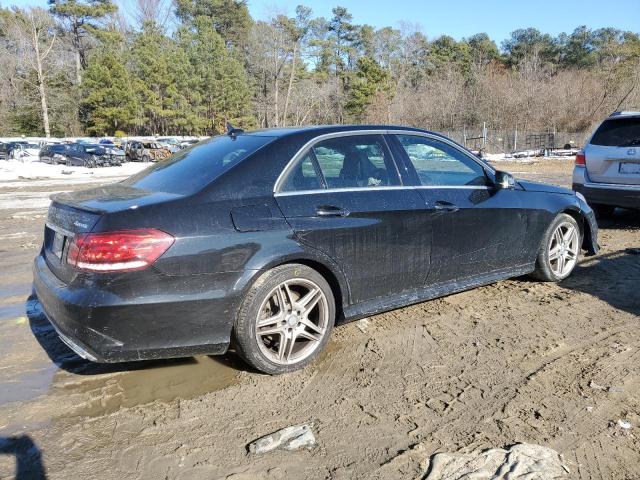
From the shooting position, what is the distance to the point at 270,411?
299 cm

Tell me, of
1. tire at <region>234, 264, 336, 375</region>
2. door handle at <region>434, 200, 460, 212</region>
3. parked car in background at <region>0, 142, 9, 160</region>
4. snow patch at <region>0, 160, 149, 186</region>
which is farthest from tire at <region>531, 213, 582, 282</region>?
parked car in background at <region>0, 142, 9, 160</region>

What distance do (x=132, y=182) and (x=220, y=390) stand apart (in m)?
1.66

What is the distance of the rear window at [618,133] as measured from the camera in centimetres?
723

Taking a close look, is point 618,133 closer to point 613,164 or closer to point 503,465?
point 613,164

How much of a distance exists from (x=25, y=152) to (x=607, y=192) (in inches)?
1306

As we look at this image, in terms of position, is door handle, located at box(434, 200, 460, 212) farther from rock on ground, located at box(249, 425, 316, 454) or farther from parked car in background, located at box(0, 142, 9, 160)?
parked car in background, located at box(0, 142, 9, 160)

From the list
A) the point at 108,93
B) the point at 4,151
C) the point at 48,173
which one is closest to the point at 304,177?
the point at 48,173

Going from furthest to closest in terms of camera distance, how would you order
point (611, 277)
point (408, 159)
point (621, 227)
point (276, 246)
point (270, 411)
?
point (621, 227)
point (611, 277)
point (408, 159)
point (276, 246)
point (270, 411)

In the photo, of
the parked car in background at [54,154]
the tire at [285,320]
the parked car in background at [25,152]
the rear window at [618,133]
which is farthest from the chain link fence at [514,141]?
the tire at [285,320]

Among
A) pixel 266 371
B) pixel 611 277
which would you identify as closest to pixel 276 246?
pixel 266 371

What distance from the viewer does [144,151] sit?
112ft

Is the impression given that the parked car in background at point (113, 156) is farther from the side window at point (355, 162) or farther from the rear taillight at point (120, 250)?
the rear taillight at point (120, 250)

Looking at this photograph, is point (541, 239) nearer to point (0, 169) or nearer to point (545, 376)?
point (545, 376)

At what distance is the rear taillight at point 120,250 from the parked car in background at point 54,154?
1183 inches
